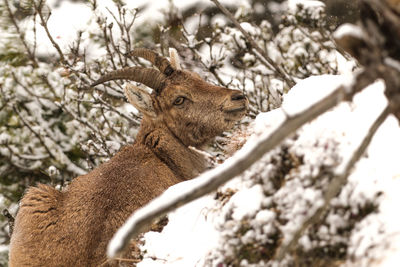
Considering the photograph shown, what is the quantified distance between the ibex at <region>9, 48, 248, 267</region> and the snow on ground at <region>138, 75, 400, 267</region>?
2047mm

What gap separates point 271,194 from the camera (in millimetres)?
2822

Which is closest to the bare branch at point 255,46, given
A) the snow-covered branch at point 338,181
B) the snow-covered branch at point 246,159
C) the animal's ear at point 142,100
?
the animal's ear at point 142,100

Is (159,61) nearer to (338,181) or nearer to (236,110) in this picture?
(236,110)

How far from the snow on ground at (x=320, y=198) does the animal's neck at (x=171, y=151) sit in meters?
3.28

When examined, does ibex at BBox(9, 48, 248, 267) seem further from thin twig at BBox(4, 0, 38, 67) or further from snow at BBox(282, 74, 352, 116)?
thin twig at BBox(4, 0, 38, 67)

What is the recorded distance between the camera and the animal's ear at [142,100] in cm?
675

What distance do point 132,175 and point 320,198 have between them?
354cm

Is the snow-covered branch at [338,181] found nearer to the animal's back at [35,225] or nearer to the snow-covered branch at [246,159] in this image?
the snow-covered branch at [246,159]

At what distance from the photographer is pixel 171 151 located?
663 cm

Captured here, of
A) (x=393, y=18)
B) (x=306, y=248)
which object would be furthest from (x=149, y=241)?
(x=393, y=18)

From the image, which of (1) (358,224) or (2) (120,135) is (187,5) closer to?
(2) (120,135)

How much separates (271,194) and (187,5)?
10718 mm

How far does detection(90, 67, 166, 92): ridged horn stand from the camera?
645 centimetres

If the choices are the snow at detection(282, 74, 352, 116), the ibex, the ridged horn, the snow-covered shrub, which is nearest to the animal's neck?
the ibex
